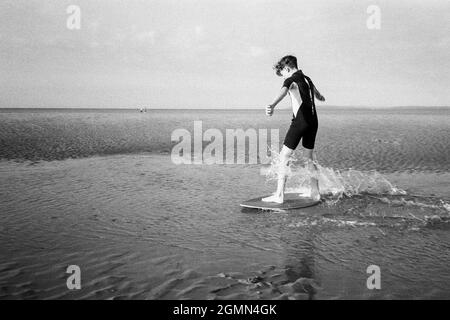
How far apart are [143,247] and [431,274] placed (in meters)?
3.56

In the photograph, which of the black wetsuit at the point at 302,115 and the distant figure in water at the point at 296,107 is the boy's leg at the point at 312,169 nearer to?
the distant figure in water at the point at 296,107

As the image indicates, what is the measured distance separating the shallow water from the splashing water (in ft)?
0.75

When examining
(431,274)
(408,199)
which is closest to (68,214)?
(431,274)

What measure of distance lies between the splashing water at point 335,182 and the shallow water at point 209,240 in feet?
0.75

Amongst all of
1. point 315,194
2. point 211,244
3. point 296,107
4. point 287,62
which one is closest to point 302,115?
point 296,107

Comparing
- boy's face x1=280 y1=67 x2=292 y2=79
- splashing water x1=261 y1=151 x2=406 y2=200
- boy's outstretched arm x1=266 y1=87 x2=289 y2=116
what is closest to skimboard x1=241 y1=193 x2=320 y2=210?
splashing water x1=261 y1=151 x2=406 y2=200

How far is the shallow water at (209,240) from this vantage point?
13.8 feet

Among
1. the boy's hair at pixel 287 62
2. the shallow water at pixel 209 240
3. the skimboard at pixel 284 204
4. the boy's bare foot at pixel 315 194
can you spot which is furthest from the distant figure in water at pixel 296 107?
the shallow water at pixel 209 240

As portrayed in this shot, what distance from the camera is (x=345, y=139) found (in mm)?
20328

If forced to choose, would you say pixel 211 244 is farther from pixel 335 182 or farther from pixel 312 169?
pixel 335 182

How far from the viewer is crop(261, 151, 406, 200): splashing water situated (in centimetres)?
809

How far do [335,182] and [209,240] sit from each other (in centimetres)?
497

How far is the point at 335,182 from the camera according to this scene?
9.60 m

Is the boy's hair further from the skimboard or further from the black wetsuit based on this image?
the skimboard
